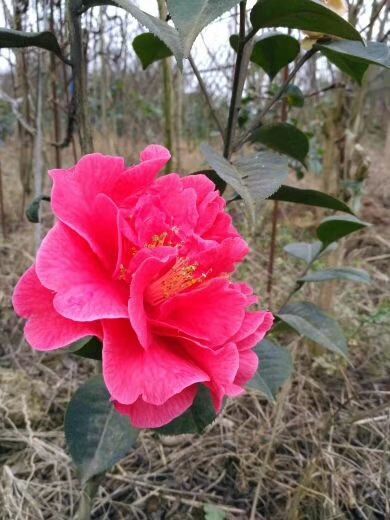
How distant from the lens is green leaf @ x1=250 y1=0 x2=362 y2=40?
59 cm

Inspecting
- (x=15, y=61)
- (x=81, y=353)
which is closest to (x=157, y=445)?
(x=81, y=353)

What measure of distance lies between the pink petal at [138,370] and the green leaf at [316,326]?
0.53 meters

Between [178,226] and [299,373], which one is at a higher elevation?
[178,226]

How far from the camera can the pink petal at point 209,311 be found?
53 centimetres

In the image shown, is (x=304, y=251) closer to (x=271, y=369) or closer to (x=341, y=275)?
(x=341, y=275)

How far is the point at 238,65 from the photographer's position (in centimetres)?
73

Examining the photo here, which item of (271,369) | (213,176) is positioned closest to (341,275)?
(271,369)

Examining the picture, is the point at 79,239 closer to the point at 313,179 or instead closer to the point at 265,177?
the point at 265,177

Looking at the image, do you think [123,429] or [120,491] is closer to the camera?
[123,429]

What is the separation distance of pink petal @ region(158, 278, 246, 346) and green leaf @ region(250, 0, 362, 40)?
0.35 metres

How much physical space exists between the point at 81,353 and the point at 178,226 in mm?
202

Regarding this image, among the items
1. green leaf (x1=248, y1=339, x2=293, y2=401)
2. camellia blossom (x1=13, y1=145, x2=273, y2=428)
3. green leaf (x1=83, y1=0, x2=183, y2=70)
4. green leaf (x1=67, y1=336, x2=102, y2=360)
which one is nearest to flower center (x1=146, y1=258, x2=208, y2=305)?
camellia blossom (x1=13, y1=145, x2=273, y2=428)

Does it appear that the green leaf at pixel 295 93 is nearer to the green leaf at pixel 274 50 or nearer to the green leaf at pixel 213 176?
the green leaf at pixel 274 50

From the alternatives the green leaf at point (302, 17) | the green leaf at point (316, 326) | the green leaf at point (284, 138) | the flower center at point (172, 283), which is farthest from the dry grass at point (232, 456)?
the green leaf at point (302, 17)
